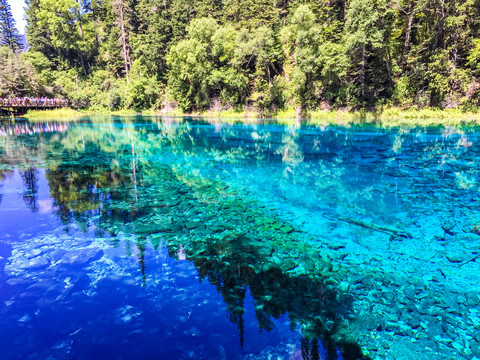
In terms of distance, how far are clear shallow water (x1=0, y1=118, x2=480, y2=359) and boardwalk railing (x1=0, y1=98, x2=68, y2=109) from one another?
46.6m

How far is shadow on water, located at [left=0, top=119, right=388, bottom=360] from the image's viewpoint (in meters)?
3.86

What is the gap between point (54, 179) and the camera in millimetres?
10734

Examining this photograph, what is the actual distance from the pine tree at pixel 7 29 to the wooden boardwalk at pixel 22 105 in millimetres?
41968

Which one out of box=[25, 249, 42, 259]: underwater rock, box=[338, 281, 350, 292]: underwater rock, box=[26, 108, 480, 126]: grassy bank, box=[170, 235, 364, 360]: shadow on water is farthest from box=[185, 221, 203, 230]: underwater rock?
box=[26, 108, 480, 126]: grassy bank

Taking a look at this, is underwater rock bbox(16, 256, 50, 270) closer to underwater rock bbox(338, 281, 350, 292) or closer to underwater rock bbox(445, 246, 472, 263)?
underwater rock bbox(338, 281, 350, 292)

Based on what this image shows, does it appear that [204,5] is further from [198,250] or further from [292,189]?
[198,250]

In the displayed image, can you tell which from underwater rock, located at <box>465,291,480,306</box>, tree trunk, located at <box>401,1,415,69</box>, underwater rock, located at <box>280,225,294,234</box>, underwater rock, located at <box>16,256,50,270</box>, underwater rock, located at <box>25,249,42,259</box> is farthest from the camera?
tree trunk, located at <box>401,1,415,69</box>

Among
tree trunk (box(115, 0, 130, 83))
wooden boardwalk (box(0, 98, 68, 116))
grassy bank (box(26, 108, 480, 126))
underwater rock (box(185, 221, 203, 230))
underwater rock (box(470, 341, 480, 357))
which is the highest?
tree trunk (box(115, 0, 130, 83))

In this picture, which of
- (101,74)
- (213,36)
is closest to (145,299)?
(213,36)

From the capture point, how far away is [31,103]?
49750 mm

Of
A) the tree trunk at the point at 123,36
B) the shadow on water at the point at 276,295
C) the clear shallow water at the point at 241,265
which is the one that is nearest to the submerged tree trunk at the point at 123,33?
the tree trunk at the point at 123,36

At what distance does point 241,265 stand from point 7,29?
4237 inches

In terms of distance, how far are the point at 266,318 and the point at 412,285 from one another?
98.5 inches

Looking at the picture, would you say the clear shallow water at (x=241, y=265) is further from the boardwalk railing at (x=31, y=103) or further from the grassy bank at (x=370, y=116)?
the boardwalk railing at (x=31, y=103)
